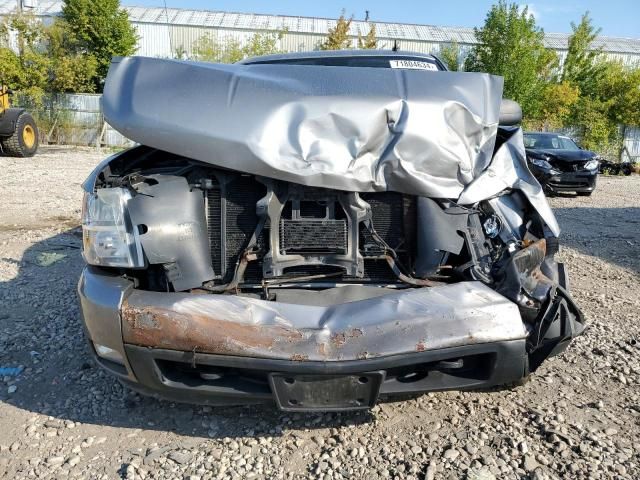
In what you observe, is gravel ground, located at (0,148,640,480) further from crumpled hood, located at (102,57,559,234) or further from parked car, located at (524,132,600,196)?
parked car, located at (524,132,600,196)

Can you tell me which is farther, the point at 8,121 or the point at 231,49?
the point at 231,49

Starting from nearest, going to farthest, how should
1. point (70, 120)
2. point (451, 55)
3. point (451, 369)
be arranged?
point (451, 369) → point (70, 120) → point (451, 55)

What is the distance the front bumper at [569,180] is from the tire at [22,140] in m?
13.1

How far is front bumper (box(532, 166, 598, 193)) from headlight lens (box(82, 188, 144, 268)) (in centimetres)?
1007

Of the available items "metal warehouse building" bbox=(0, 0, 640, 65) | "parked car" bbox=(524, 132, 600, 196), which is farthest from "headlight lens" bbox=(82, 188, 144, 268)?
"metal warehouse building" bbox=(0, 0, 640, 65)

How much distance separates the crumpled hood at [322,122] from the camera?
7.31 ft

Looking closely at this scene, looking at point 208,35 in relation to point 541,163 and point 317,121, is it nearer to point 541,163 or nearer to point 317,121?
point 541,163

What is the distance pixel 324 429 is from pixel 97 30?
2751cm

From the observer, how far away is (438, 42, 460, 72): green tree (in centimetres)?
2823

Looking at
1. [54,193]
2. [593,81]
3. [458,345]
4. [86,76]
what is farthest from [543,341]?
[593,81]

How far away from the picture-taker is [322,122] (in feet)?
7.53

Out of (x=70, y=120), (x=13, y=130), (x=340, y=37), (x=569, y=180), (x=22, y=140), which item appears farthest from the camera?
(x=340, y=37)

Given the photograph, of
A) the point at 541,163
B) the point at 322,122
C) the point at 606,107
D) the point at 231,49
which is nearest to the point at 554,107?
the point at 606,107

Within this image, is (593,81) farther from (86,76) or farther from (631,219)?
(86,76)
